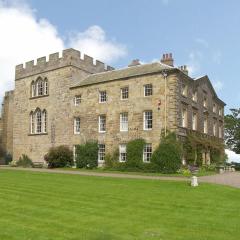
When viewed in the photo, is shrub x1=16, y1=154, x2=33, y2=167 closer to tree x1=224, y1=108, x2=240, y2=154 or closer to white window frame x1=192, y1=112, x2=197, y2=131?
white window frame x1=192, y1=112, x2=197, y2=131

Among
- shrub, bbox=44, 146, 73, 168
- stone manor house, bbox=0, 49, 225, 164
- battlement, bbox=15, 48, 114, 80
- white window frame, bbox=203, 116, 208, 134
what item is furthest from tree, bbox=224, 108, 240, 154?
shrub, bbox=44, 146, 73, 168

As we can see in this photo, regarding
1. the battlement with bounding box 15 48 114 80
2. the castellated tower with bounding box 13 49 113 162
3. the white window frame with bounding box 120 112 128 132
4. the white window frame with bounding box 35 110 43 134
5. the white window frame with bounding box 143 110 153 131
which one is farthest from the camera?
the white window frame with bounding box 35 110 43 134

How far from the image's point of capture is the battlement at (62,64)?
40781 mm

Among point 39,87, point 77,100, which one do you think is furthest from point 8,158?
point 77,100

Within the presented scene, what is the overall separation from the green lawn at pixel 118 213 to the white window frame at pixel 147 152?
14.2 meters

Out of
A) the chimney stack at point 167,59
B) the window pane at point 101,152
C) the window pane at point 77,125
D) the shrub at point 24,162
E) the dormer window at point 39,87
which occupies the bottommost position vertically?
the shrub at point 24,162

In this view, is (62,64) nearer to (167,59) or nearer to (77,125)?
(77,125)

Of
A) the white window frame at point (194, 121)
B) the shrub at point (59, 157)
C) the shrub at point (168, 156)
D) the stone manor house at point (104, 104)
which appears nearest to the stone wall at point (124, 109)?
A: the stone manor house at point (104, 104)

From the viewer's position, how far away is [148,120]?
3469 cm

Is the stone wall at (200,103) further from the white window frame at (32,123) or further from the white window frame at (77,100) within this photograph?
the white window frame at (32,123)

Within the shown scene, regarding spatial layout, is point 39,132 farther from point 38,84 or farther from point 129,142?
point 129,142

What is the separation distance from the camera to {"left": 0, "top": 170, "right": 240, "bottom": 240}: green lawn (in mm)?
10102

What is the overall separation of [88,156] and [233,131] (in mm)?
26176

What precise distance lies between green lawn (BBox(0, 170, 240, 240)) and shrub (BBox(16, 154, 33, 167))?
76.4 ft
